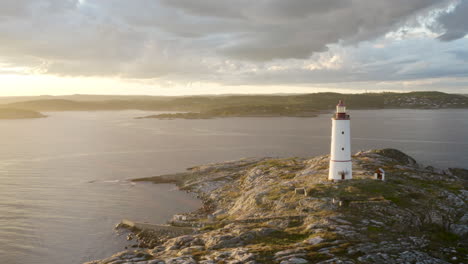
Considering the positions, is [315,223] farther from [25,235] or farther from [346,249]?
[25,235]

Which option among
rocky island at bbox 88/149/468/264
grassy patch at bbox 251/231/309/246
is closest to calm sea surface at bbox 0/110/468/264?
rocky island at bbox 88/149/468/264

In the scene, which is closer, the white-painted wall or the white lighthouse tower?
the white lighthouse tower

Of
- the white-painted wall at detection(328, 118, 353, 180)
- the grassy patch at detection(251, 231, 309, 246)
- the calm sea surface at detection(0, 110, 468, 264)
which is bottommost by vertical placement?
the calm sea surface at detection(0, 110, 468, 264)

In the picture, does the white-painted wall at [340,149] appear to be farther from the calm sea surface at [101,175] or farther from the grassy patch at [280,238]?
the calm sea surface at [101,175]

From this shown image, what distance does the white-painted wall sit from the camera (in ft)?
116

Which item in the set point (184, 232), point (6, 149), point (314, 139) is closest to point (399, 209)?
point (184, 232)

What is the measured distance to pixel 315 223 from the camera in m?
27.8

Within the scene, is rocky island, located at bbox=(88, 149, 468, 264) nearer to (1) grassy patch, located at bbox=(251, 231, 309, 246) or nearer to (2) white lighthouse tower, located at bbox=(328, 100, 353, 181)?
(1) grassy patch, located at bbox=(251, 231, 309, 246)

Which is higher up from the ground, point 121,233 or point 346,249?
point 346,249

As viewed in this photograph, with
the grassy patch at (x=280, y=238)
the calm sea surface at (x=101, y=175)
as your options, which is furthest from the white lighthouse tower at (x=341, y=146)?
the calm sea surface at (x=101, y=175)

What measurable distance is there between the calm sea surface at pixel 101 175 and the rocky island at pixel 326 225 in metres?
5.75

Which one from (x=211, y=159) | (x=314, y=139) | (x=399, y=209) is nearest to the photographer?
(x=399, y=209)

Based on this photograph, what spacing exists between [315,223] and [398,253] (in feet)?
21.7

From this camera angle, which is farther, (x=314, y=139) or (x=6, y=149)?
(x=314, y=139)
